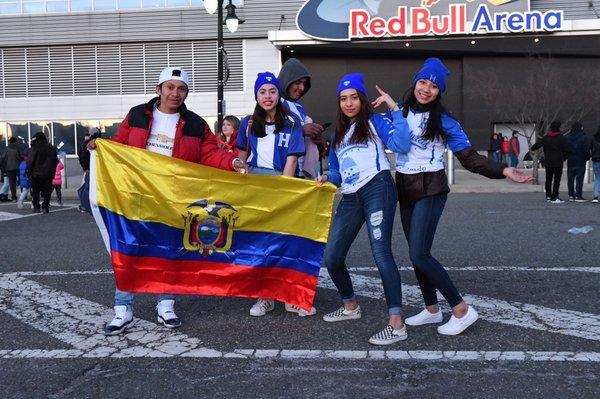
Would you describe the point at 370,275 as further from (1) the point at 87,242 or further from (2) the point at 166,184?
(1) the point at 87,242

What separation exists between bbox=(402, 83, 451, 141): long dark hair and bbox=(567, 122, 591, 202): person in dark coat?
11.8 m

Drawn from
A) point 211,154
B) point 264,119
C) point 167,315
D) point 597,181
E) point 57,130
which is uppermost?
point 57,130

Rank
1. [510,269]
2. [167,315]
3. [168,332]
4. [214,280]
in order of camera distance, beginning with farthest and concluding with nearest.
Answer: [510,269] < [214,280] < [167,315] < [168,332]

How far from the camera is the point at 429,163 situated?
172 inches

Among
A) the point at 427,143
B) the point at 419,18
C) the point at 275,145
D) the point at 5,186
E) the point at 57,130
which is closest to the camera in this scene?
the point at 427,143

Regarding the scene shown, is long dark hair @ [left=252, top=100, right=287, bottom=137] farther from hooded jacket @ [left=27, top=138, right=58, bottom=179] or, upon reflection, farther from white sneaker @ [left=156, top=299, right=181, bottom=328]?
hooded jacket @ [left=27, top=138, right=58, bottom=179]

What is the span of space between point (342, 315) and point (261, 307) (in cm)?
68

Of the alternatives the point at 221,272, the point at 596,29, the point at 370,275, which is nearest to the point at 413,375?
the point at 221,272

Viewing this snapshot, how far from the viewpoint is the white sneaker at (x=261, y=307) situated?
4980 mm

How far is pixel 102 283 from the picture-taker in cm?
622

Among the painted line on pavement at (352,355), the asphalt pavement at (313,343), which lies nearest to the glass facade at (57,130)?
the asphalt pavement at (313,343)

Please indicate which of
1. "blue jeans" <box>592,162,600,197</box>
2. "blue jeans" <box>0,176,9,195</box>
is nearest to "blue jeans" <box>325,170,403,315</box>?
"blue jeans" <box>592,162,600,197</box>

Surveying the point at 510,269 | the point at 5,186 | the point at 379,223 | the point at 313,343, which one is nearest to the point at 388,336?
the point at 313,343

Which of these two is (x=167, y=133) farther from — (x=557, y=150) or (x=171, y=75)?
(x=557, y=150)
